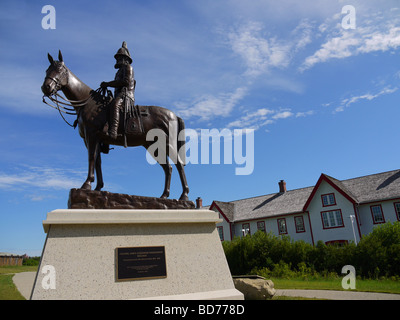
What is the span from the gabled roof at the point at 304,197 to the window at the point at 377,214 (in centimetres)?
81

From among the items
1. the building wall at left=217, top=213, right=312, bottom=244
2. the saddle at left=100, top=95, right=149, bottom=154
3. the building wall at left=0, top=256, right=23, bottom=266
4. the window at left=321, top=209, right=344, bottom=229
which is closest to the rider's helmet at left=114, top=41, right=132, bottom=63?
the saddle at left=100, top=95, right=149, bottom=154

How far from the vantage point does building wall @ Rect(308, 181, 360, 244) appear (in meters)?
27.9

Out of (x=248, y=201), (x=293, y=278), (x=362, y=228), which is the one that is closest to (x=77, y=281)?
(x=293, y=278)

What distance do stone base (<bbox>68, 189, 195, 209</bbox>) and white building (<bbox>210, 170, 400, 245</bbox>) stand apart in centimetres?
2463

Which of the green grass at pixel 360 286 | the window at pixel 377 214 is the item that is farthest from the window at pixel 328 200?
the green grass at pixel 360 286

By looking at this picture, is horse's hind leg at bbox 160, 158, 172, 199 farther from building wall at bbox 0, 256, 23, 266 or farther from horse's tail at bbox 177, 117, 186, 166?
building wall at bbox 0, 256, 23, 266

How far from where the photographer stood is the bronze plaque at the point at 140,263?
571 centimetres

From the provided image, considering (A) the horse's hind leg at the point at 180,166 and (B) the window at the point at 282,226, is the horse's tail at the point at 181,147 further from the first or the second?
(B) the window at the point at 282,226

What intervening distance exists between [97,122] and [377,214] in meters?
27.5

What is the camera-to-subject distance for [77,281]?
211 inches

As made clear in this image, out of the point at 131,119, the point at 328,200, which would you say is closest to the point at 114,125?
the point at 131,119

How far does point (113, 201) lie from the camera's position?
683cm

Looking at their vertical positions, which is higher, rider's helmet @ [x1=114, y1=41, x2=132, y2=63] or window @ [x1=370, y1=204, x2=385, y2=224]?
rider's helmet @ [x1=114, y1=41, x2=132, y2=63]
